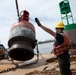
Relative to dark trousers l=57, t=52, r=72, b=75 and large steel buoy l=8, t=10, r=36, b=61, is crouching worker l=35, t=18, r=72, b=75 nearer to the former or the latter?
dark trousers l=57, t=52, r=72, b=75

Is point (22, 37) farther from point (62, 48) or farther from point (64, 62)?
point (64, 62)

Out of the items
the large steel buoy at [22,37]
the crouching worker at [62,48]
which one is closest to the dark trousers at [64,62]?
the crouching worker at [62,48]

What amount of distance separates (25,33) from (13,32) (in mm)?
364

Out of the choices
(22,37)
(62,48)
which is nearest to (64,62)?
(62,48)

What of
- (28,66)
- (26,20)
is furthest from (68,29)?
(26,20)

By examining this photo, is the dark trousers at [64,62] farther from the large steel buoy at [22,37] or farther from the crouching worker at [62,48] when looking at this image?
the large steel buoy at [22,37]

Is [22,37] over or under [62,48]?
over

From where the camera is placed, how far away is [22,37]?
657 cm

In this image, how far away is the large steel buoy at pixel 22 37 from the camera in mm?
6547

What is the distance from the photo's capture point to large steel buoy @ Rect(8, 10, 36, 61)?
6547 millimetres

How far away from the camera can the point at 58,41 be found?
615cm

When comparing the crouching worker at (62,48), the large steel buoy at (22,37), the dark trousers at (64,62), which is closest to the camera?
the crouching worker at (62,48)

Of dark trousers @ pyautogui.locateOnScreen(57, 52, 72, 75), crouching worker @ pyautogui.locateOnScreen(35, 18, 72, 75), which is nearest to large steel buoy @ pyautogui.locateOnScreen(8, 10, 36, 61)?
crouching worker @ pyautogui.locateOnScreen(35, 18, 72, 75)

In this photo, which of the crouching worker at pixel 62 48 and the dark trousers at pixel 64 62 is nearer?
the crouching worker at pixel 62 48
